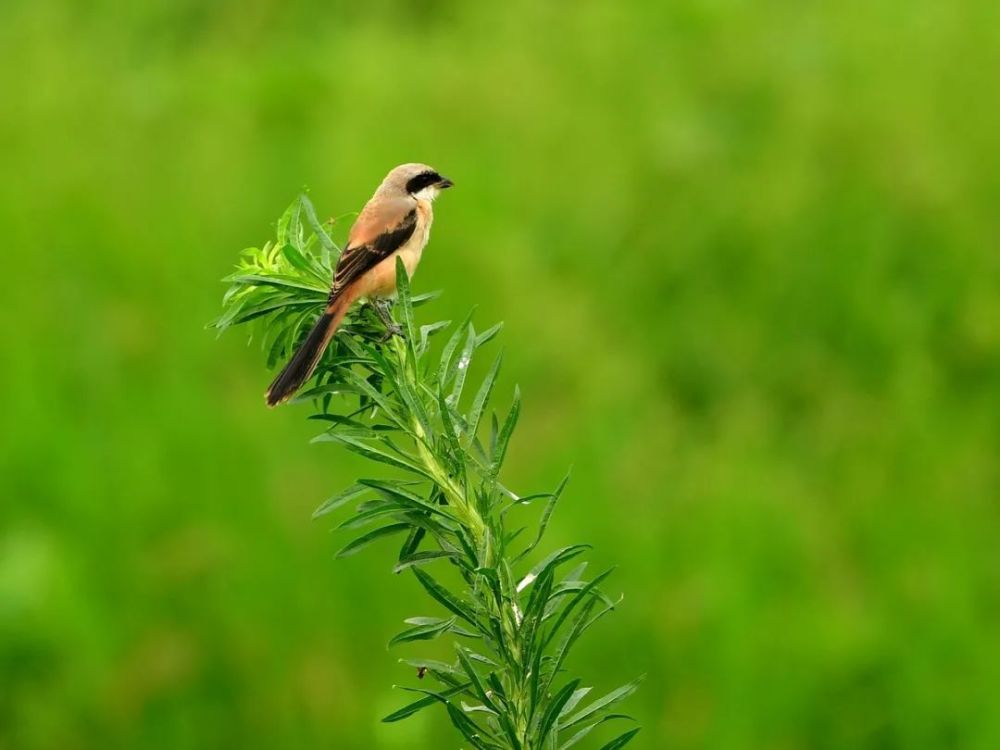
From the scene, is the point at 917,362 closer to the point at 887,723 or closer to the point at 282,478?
the point at 887,723

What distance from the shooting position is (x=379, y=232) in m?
2.48

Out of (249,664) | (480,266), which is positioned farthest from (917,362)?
(249,664)

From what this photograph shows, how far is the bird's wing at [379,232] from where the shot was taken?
2279 millimetres

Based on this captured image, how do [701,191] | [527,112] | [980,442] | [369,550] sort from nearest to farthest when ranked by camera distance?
1. [369,550]
2. [980,442]
3. [701,191]
4. [527,112]

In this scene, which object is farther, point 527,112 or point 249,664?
point 527,112

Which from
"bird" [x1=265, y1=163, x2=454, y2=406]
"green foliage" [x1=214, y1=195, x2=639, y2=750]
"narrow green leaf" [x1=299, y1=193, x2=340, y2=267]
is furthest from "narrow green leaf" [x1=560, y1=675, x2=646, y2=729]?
"narrow green leaf" [x1=299, y1=193, x2=340, y2=267]

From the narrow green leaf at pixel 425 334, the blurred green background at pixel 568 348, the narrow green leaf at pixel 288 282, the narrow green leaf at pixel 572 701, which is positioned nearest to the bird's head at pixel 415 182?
the narrow green leaf at pixel 288 282

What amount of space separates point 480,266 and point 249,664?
2.63 meters

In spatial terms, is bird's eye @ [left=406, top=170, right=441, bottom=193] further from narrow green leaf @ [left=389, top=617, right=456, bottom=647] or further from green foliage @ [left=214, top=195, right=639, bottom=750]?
narrow green leaf @ [left=389, top=617, right=456, bottom=647]

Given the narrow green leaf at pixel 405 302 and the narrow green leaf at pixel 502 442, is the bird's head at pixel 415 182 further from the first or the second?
the narrow green leaf at pixel 502 442

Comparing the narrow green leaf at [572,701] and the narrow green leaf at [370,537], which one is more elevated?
the narrow green leaf at [370,537]

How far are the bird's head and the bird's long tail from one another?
104 centimetres

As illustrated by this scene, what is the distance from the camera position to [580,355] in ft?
23.2

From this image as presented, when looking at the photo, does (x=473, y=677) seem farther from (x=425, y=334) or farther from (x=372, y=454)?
(x=425, y=334)
